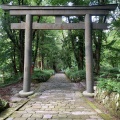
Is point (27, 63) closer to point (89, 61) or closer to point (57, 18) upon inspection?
point (57, 18)

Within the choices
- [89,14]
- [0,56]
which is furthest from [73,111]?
[0,56]

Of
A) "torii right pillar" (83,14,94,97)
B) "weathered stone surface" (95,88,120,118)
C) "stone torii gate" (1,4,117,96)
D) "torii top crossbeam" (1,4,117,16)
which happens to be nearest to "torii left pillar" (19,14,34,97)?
"stone torii gate" (1,4,117,96)

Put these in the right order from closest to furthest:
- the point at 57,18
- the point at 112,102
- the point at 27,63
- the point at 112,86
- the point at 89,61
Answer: the point at 112,102 < the point at 112,86 < the point at 89,61 < the point at 27,63 < the point at 57,18

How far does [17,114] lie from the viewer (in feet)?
17.7

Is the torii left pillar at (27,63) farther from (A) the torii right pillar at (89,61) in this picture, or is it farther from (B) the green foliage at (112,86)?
(B) the green foliage at (112,86)

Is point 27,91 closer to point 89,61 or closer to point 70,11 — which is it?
point 89,61

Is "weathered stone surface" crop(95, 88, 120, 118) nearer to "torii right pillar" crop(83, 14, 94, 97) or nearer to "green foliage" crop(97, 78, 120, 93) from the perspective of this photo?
"green foliage" crop(97, 78, 120, 93)

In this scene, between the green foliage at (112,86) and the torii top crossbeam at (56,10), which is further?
the torii top crossbeam at (56,10)

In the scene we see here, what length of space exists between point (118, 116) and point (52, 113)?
2.13 m

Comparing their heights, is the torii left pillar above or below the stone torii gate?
below

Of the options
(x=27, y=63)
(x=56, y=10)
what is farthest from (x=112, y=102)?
(x=56, y=10)

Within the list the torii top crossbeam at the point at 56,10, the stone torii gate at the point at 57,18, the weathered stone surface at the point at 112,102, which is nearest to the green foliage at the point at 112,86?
the weathered stone surface at the point at 112,102

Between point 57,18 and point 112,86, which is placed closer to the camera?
point 112,86

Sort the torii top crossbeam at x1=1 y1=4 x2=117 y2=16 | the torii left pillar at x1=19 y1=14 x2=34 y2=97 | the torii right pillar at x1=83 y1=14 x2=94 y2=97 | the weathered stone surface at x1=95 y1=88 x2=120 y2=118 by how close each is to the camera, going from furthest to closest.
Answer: the torii top crossbeam at x1=1 y1=4 x2=117 y2=16 → the torii left pillar at x1=19 y1=14 x2=34 y2=97 → the torii right pillar at x1=83 y1=14 x2=94 y2=97 → the weathered stone surface at x1=95 y1=88 x2=120 y2=118
